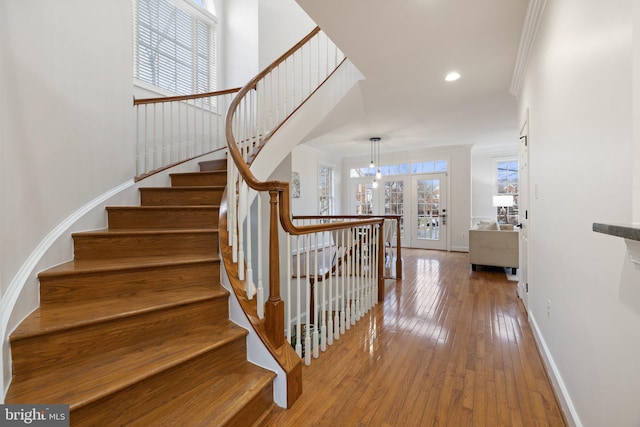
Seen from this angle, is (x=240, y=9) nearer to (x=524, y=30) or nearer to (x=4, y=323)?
(x=524, y=30)

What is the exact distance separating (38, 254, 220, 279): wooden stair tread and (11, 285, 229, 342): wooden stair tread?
0.57ft

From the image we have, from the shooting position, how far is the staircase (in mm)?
1157

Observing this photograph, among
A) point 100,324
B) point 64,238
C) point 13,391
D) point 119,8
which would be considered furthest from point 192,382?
point 119,8

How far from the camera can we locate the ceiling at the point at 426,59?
2.15 meters

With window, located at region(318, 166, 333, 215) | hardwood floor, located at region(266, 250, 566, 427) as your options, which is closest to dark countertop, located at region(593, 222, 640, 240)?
hardwood floor, located at region(266, 250, 566, 427)

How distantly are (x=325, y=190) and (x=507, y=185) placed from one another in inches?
Answer: 188

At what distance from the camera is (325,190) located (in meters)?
7.82

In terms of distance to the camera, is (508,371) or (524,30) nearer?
(508,371)

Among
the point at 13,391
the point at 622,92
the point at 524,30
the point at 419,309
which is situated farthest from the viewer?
the point at 419,309

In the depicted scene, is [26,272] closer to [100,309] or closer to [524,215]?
[100,309]

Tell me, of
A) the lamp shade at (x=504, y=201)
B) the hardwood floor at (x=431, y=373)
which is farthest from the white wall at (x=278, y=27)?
the lamp shade at (x=504, y=201)

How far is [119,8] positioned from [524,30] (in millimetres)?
3665

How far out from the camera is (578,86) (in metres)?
1.31

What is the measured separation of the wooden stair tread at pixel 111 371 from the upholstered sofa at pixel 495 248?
4346 millimetres
